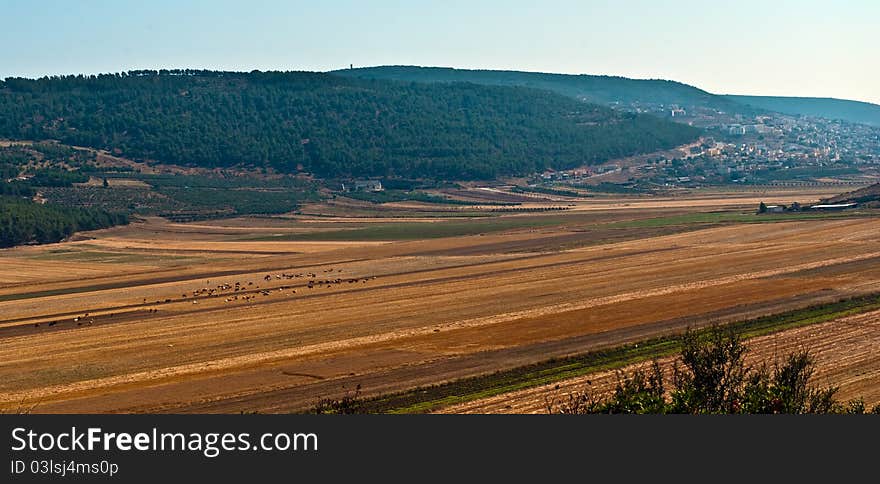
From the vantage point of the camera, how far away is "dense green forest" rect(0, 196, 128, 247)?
125438mm

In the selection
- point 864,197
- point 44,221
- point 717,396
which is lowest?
point 44,221

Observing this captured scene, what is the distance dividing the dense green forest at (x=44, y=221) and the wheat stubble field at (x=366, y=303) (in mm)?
5539

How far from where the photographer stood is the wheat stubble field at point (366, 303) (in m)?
50.0

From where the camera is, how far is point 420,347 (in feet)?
186

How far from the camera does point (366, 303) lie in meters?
72.4

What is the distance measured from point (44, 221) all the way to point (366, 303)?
74000mm

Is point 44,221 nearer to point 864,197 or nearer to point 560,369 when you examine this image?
point 560,369

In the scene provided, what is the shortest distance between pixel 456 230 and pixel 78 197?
240 feet

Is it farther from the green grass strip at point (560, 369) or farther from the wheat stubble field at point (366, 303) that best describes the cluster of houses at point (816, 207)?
the green grass strip at point (560, 369)

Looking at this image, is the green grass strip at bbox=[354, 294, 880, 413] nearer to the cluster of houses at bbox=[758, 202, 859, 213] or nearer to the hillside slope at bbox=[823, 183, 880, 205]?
the cluster of houses at bbox=[758, 202, 859, 213]

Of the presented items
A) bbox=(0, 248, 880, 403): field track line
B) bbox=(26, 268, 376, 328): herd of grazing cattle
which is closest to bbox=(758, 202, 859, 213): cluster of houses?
bbox=(0, 248, 880, 403): field track line

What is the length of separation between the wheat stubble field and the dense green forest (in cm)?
554

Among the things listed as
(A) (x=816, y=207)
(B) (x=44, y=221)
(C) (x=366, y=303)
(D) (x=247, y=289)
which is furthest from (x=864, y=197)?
(B) (x=44, y=221)

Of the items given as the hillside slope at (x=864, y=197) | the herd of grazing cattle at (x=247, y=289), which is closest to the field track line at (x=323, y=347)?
the herd of grazing cattle at (x=247, y=289)
